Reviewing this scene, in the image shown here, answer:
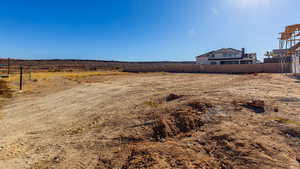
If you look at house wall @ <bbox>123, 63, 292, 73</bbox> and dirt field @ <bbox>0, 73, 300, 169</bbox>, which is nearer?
dirt field @ <bbox>0, 73, 300, 169</bbox>

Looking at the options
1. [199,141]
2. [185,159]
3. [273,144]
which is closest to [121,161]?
[185,159]

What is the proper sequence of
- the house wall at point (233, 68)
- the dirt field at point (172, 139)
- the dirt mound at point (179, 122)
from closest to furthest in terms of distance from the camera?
the dirt field at point (172, 139)
the dirt mound at point (179, 122)
the house wall at point (233, 68)

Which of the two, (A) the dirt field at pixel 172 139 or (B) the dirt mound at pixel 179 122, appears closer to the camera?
(A) the dirt field at pixel 172 139

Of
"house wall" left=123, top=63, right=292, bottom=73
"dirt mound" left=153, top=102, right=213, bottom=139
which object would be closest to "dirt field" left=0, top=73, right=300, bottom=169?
"dirt mound" left=153, top=102, right=213, bottom=139

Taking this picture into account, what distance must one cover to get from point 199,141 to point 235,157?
59 centimetres

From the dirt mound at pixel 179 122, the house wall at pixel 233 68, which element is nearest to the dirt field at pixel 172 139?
the dirt mound at pixel 179 122

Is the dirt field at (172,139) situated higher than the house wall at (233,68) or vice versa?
the house wall at (233,68)

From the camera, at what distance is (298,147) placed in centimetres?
211

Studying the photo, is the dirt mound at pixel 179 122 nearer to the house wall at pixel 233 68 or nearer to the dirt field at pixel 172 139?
the dirt field at pixel 172 139

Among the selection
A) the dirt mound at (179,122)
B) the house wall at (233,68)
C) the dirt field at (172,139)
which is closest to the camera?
the dirt field at (172,139)

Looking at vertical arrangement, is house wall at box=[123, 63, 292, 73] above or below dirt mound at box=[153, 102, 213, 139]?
above

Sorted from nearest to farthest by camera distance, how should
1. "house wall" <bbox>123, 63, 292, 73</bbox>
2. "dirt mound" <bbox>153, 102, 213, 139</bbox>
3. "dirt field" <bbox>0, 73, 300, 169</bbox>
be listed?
"dirt field" <bbox>0, 73, 300, 169</bbox> < "dirt mound" <bbox>153, 102, 213, 139</bbox> < "house wall" <bbox>123, 63, 292, 73</bbox>

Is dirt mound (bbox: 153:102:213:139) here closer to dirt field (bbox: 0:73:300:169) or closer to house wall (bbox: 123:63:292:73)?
dirt field (bbox: 0:73:300:169)

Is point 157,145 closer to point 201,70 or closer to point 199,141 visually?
point 199,141
